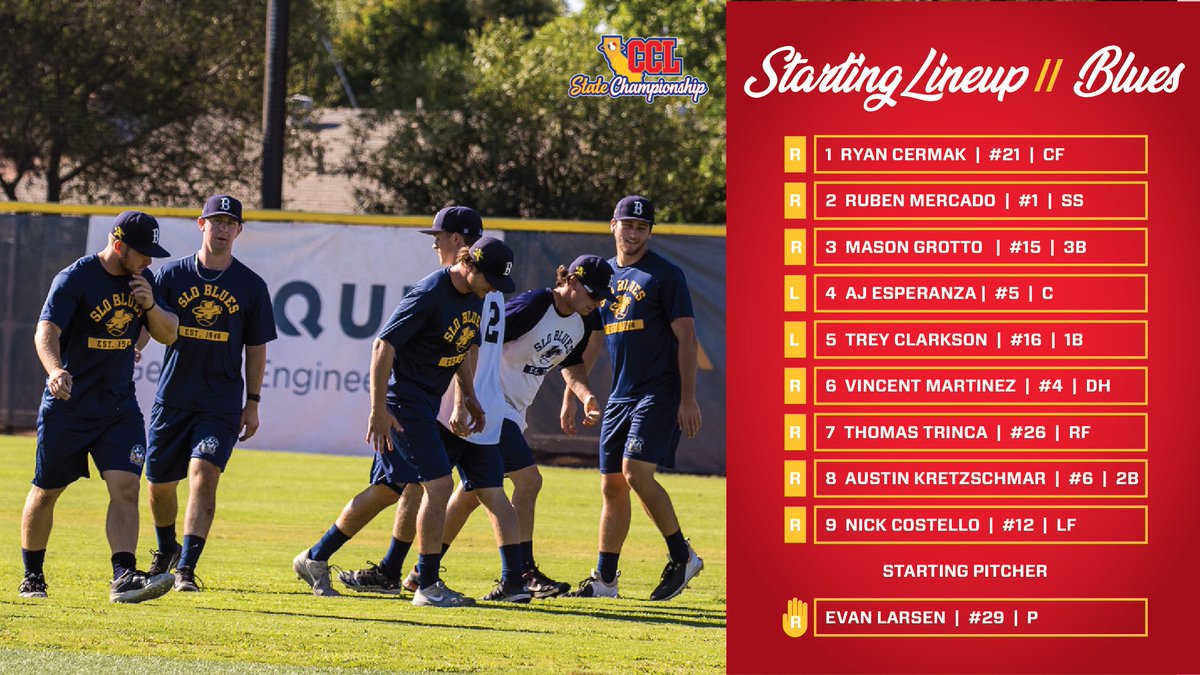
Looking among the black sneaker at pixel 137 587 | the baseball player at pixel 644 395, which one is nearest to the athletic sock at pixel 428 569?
the baseball player at pixel 644 395

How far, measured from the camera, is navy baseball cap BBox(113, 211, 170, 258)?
791 cm

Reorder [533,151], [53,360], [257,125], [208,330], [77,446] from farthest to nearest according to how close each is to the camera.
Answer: [257,125], [533,151], [208,330], [77,446], [53,360]

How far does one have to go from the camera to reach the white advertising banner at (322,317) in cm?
1688

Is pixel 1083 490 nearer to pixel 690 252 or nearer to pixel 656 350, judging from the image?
pixel 656 350

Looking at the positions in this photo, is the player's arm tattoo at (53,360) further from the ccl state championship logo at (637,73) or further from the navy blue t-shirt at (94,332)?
the ccl state championship logo at (637,73)

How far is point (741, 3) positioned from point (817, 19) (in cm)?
20

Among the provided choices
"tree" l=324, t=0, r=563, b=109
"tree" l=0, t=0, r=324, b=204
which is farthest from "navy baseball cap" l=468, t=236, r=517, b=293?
"tree" l=324, t=0, r=563, b=109

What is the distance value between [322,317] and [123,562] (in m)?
9.21

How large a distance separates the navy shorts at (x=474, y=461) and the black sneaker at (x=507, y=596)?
53 cm

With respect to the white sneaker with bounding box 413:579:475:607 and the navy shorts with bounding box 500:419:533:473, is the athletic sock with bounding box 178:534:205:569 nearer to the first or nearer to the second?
the white sneaker with bounding box 413:579:475:607

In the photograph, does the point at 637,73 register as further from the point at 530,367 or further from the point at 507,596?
the point at 507,596

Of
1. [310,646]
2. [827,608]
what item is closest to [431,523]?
[310,646]

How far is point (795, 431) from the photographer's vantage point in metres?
4.27

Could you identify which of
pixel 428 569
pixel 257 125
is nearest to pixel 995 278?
pixel 428 569
